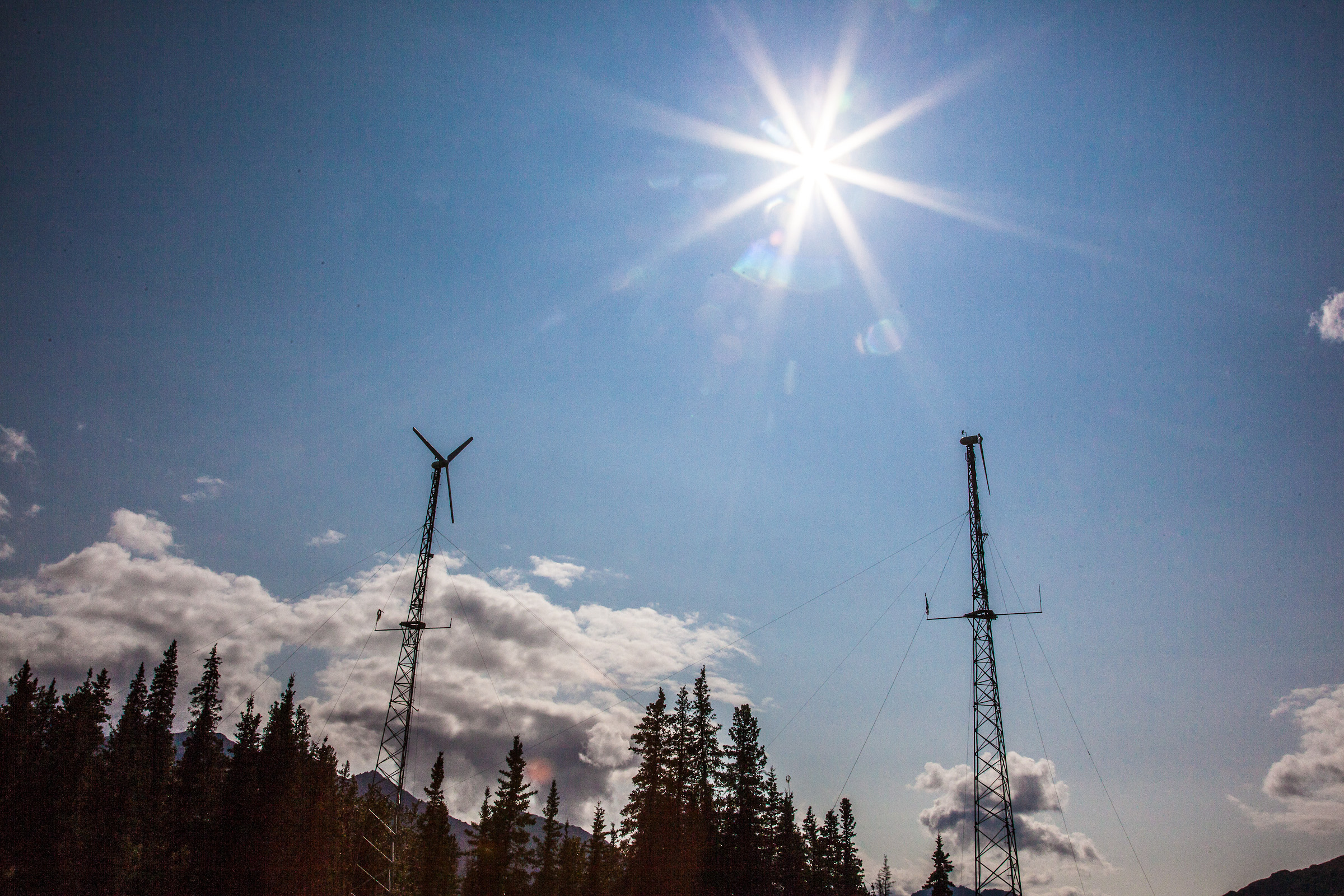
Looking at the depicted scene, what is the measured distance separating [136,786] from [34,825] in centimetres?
1192

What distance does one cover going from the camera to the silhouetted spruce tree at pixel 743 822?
49.9 metres

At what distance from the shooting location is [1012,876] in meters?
34.4

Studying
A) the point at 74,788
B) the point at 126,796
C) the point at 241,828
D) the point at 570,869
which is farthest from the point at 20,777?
the point at 570,869

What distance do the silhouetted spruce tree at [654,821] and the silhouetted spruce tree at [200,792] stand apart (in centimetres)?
2464

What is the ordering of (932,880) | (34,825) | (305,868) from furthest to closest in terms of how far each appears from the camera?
1. (932,880)
2. (34,825)
3. (305,868)

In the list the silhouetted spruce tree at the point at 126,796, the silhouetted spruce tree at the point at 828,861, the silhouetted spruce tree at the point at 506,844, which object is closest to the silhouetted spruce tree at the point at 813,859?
the silhouetted spruce tree at the point at 828,861

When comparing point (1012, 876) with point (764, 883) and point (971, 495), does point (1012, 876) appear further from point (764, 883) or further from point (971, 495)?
point (764, 883)

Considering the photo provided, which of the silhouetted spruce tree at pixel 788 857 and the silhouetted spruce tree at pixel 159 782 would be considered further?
the silhouetted spruce tree at pixel 788 857

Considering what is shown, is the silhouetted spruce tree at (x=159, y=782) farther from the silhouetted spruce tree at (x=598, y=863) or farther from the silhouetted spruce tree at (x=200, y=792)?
the silhouetted spruce tree at (x=598, y=863)

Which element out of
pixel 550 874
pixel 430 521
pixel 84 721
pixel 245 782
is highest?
pixel 430 521

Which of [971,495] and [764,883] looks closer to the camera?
[971,495]

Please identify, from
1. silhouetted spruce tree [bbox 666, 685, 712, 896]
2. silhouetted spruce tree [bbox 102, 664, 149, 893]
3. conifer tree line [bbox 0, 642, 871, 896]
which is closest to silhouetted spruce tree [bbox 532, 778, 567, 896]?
conifer tree line [bbox 0, 642, 871, 896]

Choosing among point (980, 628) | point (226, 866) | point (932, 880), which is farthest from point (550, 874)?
point (980, 628)

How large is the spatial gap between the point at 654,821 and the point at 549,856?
15965 mm
